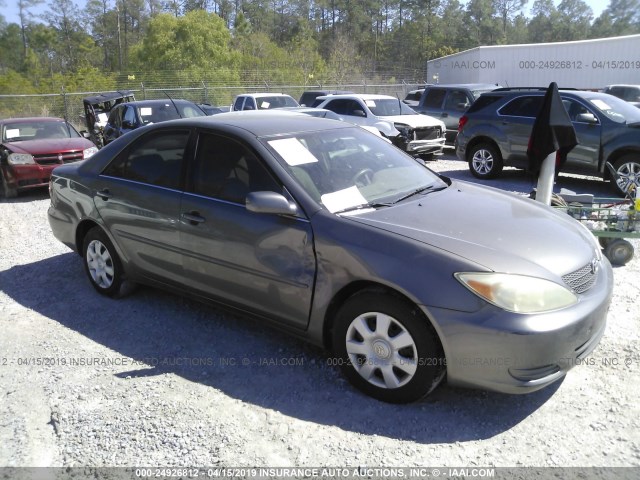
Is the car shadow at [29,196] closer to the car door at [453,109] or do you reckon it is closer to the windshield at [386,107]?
the windshield at [386,107]

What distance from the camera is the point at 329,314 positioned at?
3.44 m

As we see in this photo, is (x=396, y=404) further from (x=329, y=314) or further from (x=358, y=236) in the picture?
(x=358, y=236)

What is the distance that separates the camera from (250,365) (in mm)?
3820

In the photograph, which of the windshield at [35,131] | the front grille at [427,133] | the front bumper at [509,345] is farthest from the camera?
the front grille at [427,133]

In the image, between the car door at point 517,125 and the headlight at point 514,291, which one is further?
the car door at point 517,125

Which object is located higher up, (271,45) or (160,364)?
(271,45)

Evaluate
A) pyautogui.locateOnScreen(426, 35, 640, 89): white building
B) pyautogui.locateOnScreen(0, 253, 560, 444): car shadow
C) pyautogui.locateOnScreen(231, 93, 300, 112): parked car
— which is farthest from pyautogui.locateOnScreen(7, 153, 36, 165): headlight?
pyautogui.locateOnScreen(426, 35, 640, 89): white building

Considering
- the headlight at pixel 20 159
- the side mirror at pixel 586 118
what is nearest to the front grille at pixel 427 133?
the side mirror at pixel 586 118

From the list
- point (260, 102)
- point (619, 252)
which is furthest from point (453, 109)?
point (619, 252)

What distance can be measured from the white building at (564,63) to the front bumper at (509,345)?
28388 millimetres

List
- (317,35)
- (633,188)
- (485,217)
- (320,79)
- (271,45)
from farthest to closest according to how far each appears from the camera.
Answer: (317,35) → (271,45) → (320,79) → (633,188) → (485,217)

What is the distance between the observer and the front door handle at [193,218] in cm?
398

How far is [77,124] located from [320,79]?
1915cm

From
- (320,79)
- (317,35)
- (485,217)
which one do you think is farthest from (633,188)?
(317,35)
